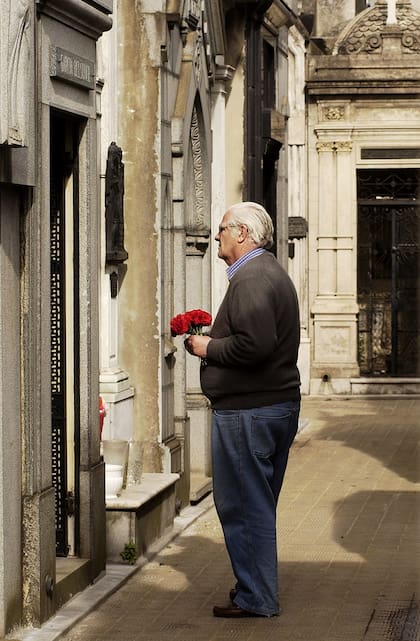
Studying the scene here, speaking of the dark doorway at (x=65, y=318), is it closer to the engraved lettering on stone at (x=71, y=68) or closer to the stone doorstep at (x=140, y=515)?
the engraved lettering on stone at (x=71, y=68)

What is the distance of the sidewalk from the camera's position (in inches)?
299

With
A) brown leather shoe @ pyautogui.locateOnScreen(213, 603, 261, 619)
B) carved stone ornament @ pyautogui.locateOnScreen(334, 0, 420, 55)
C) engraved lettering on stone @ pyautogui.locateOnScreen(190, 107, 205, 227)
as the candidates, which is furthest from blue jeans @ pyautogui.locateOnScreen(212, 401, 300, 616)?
carved stone ornament @ pyautogui.locateOnScreen(334, 0, 420, 55)

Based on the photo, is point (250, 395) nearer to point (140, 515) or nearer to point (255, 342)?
point (255, 342)

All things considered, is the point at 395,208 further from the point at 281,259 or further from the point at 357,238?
the point at 281,259

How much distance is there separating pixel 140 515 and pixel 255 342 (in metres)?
2.38

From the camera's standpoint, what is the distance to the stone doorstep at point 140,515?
9273mm

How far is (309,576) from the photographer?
352 inches

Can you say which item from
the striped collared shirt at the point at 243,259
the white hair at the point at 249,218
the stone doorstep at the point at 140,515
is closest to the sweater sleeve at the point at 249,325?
the striped collared shirt at the point at 243,259

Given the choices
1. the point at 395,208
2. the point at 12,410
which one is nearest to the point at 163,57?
the point at 12,410

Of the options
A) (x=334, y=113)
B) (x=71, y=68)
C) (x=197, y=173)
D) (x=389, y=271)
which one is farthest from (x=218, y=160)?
(x=389, y=271)

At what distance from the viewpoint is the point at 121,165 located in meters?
10.8

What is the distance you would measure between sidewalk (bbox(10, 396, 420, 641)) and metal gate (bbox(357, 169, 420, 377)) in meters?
8.40

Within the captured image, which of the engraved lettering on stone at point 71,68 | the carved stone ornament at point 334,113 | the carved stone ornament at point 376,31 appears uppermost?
the carved stone ornament at point 376,31

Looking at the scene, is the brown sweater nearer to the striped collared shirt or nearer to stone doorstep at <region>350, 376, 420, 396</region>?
the striped collared shirt
